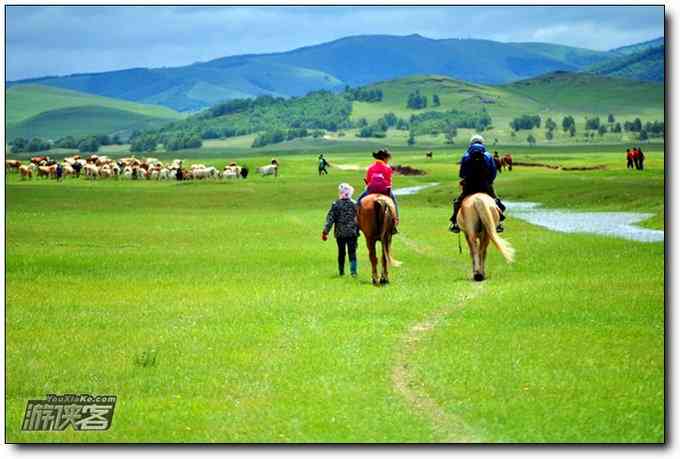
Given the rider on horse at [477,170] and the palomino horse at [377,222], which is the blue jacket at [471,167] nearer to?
the rider on horse at [477,170]

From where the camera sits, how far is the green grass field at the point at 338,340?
1454 centimetres

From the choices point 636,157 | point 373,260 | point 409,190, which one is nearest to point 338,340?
point 373,260

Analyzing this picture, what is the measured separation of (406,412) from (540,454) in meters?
1.78

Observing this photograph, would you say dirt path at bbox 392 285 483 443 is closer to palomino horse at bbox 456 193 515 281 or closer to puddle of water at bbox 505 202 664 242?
palomino horse at bbox 456 193 515 281

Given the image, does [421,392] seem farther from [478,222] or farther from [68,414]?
[478,222]

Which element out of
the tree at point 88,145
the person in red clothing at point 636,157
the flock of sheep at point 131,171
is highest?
the person in red clothing at point 636,157

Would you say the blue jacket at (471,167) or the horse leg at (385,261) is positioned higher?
the blue jacket at (471,167)

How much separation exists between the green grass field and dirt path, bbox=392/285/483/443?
0.04 m

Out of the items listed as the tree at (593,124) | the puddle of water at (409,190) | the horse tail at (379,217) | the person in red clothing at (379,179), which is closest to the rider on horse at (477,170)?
the person in red clothing at (379,179)

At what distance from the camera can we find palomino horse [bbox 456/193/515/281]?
1057 inches

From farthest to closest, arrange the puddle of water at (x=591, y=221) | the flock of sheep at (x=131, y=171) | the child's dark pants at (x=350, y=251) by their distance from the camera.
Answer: the flock of sheep at (x=131, y=171) < the puddle of water at (x=591, y=221) < the child's dark pants at (x=350, y=251)

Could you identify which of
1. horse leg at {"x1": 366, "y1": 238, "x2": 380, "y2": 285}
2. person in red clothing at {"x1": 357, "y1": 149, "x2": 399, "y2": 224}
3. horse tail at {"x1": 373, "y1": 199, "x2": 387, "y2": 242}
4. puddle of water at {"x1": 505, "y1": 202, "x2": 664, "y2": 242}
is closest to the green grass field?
horse leg at {"x1": 366, "y1": 238, "x2": 380, "y2": 285}

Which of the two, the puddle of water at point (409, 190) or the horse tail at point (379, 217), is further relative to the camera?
the puddle of water at point (409, 190)

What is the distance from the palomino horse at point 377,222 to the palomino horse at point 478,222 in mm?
1372
